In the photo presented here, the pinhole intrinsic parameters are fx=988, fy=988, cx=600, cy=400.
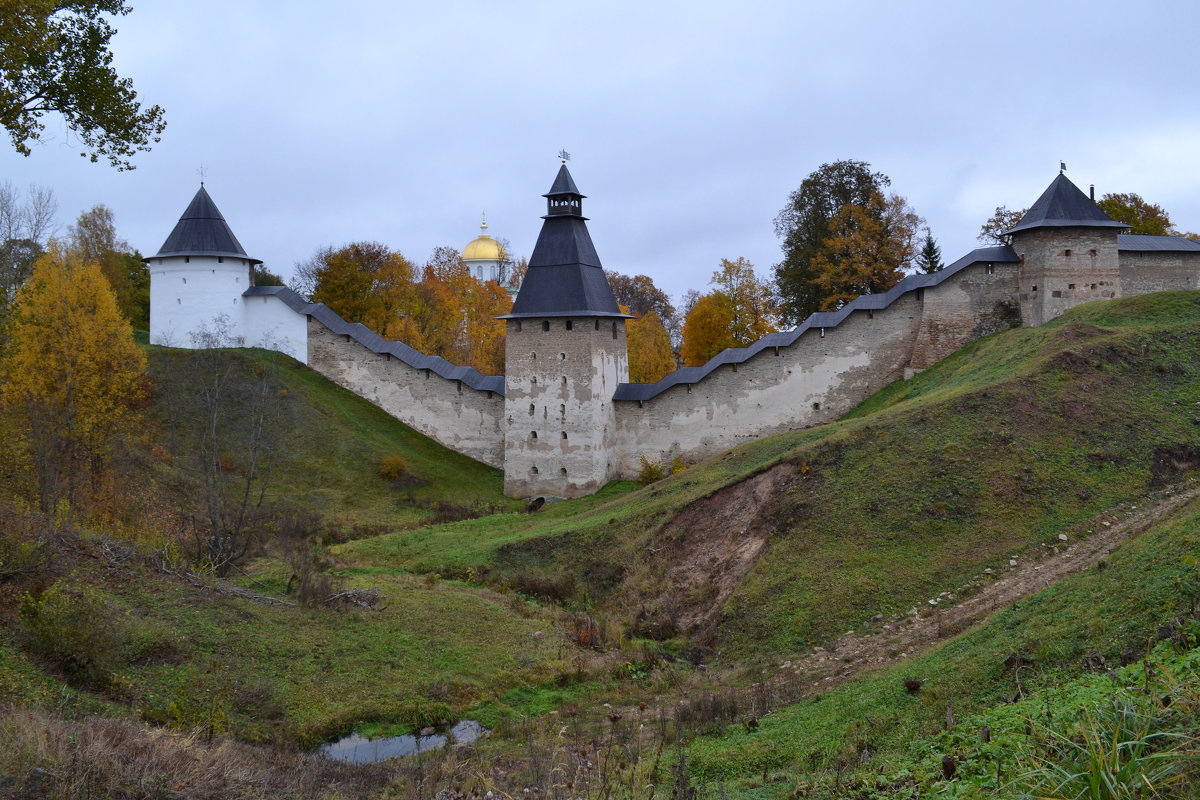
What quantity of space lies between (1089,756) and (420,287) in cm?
4122

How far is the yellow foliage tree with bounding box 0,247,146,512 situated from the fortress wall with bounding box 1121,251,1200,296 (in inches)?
929

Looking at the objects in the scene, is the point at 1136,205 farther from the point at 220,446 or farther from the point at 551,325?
the point at 220,446

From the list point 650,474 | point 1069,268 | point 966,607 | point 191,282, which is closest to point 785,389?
point 650,474

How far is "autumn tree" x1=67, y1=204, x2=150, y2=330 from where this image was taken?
36.3m

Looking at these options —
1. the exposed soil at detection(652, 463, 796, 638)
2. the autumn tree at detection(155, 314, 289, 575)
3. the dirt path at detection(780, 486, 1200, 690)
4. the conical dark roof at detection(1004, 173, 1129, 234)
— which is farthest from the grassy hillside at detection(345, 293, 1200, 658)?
the autumn tree at detection(155, 314, 289, 575)

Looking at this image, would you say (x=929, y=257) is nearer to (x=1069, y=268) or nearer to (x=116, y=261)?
(x=1069, y=268)

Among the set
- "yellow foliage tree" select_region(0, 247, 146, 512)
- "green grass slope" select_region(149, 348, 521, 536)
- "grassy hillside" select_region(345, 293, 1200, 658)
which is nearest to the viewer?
"grassy hillside" select_region(345, 293, 1200, 658)

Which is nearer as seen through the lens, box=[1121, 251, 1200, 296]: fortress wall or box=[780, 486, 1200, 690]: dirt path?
→ box=[780, 486, 1200, 690]: dirt path

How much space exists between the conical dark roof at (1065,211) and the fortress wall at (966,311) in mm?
1255

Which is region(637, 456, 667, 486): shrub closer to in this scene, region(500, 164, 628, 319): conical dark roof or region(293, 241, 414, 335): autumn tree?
region(500, 164, 628, 319): conical dark roof

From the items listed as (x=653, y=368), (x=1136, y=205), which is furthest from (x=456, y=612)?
(x=1136, y=205)

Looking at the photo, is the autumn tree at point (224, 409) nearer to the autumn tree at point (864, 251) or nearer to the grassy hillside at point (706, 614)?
the grassy hillside at point (706, 614)

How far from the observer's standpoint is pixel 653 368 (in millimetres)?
37750

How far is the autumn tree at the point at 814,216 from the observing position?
107 ft
